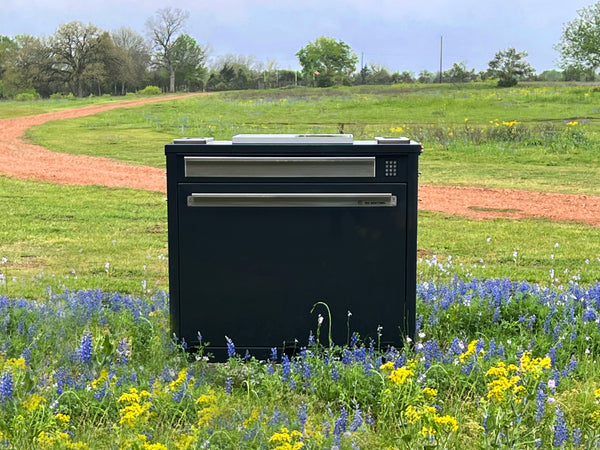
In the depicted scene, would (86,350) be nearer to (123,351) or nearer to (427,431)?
(123,351)

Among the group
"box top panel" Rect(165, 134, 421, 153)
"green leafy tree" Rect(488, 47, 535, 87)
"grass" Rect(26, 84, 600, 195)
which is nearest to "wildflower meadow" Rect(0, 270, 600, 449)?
"box top panel" Rect(165, 134, 421, 153)

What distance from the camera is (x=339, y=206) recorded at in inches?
158

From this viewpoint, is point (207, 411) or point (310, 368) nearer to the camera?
point (207, 411)

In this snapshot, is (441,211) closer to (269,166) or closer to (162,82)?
(269,166)

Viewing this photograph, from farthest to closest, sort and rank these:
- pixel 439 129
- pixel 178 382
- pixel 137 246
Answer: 1. pixel 439 129
2. pixel 137 246
3. pixel 178 382

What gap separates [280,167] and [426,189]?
9493 mm

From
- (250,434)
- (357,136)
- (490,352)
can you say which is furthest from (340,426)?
(357,136)

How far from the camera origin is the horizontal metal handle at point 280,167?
3.96m

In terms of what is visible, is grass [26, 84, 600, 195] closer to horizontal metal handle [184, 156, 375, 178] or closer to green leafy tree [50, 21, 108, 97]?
horizontal metal handle [184, 156, 375, 178]

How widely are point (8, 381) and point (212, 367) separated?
112 cm

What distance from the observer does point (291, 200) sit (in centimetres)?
401

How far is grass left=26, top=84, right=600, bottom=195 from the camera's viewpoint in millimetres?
15970

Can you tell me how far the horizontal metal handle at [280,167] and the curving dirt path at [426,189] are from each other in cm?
707

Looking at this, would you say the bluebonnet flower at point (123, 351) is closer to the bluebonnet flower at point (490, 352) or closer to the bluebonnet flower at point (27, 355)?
the bluebonnet flower at point (27, 355)
